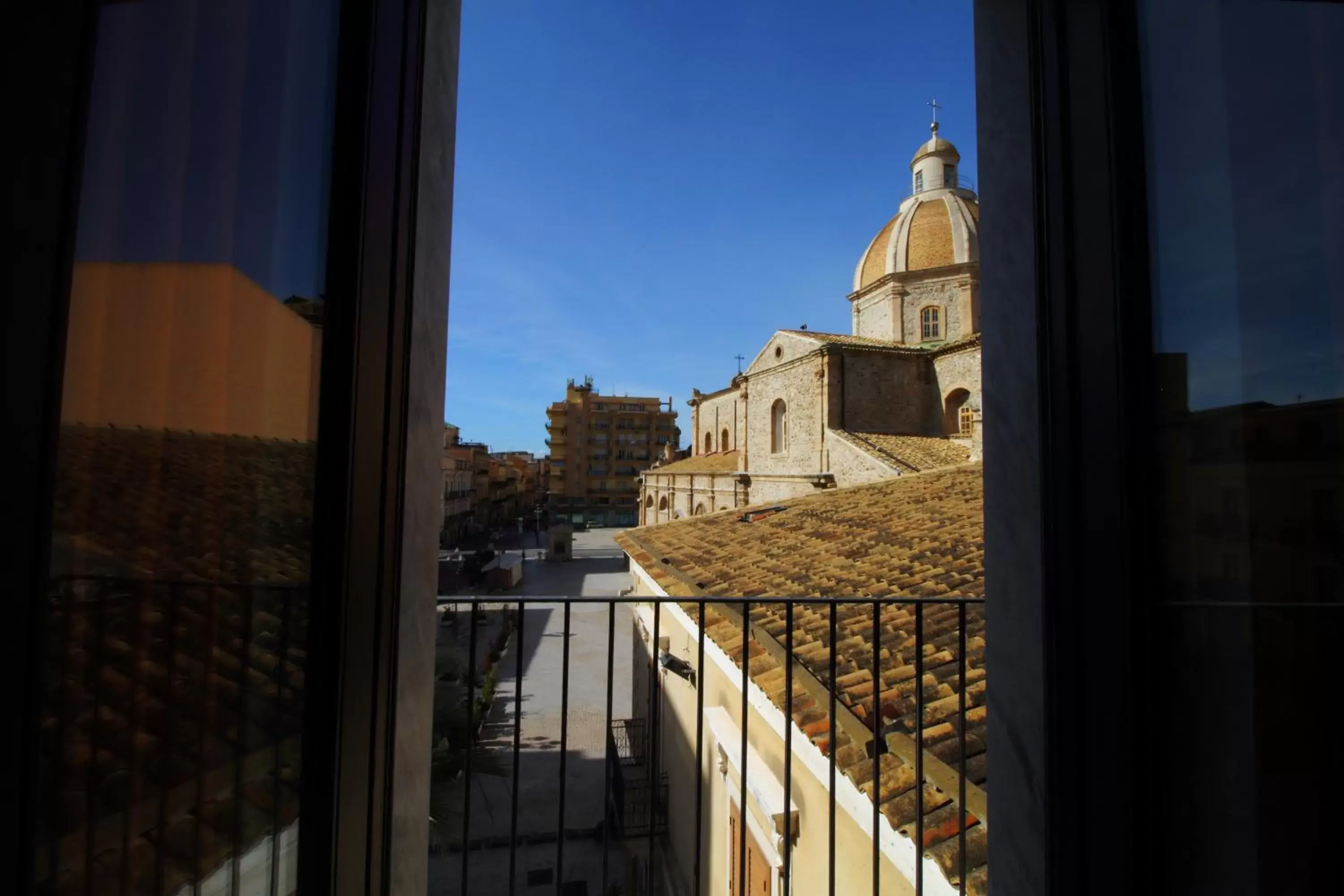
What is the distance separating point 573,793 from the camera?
25.3 feet

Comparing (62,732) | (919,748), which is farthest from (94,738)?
(919,748)

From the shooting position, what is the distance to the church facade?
16188 mm

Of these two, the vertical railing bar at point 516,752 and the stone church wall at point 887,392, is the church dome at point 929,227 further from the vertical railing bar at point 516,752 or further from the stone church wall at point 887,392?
the vertical railing bar at point 516,752

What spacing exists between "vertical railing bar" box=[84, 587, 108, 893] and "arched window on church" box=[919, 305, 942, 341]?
2201cm

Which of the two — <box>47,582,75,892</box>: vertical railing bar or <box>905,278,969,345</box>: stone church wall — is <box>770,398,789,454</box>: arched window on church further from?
<box>47,582,75,892</box>: vertical railing bar

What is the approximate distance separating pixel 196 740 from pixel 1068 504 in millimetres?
1298

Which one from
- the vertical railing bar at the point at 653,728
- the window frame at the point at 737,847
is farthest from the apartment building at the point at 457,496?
the vertical railing bar at the point at 653,728

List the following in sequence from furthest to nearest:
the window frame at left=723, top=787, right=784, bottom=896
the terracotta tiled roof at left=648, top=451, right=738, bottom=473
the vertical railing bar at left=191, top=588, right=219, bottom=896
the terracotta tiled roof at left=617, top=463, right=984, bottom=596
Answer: the terracotta tiled roof at left=648, top=451, right=738, bottom=473, the terracotta tiled roof at left=617, top=463, right=984, bottom=596, the window frame at left=723, top=787, right=784, bottom=896, the vertical railing bar at left=191, top=588, right=219, bottom=896

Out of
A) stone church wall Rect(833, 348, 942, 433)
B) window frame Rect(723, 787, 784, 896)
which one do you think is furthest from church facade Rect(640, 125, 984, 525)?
window frame Rect(723, 787, 784, 896)

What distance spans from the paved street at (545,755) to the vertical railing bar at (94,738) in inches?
32.6

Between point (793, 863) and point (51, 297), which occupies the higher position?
point (51, 297)

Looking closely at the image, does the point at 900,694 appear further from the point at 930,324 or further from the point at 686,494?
the point at 686,494

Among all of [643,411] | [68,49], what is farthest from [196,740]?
[643,411]

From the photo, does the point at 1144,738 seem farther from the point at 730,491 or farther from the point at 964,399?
the point at 730,491
